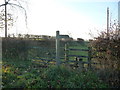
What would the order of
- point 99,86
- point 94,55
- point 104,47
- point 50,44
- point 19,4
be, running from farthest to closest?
point 50,44
point 19,4
point 94,55
point 104,47
point 99,86

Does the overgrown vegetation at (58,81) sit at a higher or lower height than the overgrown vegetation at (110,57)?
lower

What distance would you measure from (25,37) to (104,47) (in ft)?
29.5

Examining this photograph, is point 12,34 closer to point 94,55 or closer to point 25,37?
point 25,37

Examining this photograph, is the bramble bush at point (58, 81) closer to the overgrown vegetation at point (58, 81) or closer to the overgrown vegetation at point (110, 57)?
the overgrown vegetation at point (58, 81)

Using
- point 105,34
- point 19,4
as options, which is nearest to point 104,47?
point 105,34

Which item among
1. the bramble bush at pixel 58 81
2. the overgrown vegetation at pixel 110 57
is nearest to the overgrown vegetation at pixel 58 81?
the bramble bush at pixel 58 81

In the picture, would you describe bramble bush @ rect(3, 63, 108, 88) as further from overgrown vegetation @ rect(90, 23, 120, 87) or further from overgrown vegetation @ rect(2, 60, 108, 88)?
overgrown vegetation @ rect(90, 23, 120, 87)

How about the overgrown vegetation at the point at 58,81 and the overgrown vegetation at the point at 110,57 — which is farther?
the overgrown vegetation at the point at 110,57

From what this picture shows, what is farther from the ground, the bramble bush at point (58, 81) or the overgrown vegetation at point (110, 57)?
the overgrown vegetation at point (110, 57)

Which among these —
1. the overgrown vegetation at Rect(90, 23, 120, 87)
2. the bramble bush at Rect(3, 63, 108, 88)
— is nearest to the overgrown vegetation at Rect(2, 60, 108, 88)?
the bramble bush at Rect(3, 63, 108, 88)

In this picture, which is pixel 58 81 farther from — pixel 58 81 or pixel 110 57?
pixel 110 57

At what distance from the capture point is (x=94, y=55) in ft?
21.9

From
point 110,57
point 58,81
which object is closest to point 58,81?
point 58,81

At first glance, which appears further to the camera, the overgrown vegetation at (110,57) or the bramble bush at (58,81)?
the overgrown vegetation at (110,57)
